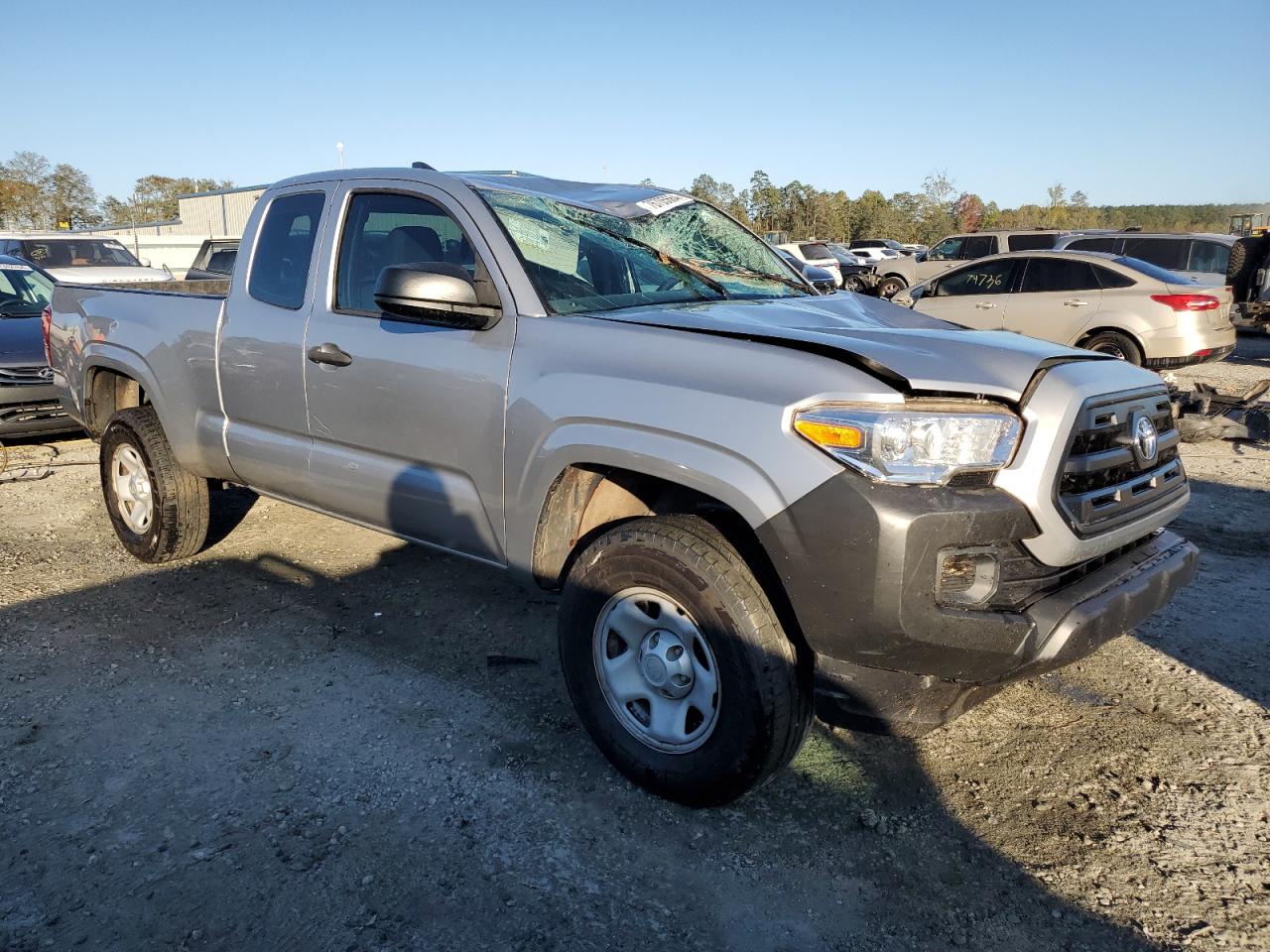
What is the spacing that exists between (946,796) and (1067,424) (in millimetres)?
1292

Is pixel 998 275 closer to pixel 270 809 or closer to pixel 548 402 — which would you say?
pixel 548 402

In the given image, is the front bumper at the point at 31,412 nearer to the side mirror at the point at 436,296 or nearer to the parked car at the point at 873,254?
the side mirror at the point at 436,296

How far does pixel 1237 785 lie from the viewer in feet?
10.0

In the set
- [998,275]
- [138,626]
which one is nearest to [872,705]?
[138,626]

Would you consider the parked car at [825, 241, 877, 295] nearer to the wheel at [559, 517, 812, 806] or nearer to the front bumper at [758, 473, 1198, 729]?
the wheel at [559, 517, 812, 806]

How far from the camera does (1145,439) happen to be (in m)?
2.86

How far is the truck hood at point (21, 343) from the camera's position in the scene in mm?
7477

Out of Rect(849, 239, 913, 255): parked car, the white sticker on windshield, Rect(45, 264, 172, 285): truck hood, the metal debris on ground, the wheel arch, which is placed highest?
the white sticker on windshield

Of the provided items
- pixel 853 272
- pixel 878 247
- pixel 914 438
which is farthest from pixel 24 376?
pixel 878 247

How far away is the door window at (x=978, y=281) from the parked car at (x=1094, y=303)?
12 millimetres

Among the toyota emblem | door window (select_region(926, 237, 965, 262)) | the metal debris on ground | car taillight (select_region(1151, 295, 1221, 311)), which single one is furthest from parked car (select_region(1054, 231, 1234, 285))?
the toyota emblem

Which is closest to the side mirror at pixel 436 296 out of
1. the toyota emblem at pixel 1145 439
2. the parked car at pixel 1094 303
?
the toyota emblem at pixel 1145 439

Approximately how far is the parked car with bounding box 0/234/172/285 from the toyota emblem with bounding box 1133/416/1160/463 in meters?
12.8

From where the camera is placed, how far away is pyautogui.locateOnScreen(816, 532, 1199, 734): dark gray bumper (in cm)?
250
